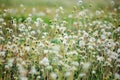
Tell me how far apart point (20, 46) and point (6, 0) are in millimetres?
6371

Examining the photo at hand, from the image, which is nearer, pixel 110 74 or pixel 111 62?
pixel 110 74

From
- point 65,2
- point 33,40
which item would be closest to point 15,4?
point 65,2

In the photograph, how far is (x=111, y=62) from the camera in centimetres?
546

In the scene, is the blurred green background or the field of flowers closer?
the field of flowers

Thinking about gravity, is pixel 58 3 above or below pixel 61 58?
above

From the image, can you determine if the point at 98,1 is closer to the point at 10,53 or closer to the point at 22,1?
the point at 22,1

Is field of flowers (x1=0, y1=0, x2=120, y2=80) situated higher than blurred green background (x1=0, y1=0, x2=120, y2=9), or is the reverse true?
blurred green background (x1=0, y1=0, x2=120, y2=9)

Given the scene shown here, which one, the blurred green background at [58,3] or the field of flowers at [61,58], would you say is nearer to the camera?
the field of flowers at [61,58]

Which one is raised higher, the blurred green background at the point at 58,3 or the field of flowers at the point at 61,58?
the blurred green background at the point at 58,3

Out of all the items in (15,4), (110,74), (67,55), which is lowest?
(110,74)

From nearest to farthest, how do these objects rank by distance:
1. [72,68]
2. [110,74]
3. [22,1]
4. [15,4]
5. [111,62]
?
[72,68] → [110,74] → [111,62] → [15,4] → [22,1]

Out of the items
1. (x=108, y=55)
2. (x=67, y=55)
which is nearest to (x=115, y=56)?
(x=108, y=55)

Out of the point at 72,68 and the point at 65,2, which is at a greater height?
the point at 65,2

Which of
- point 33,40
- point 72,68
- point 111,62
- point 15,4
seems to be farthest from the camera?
point 15,4
